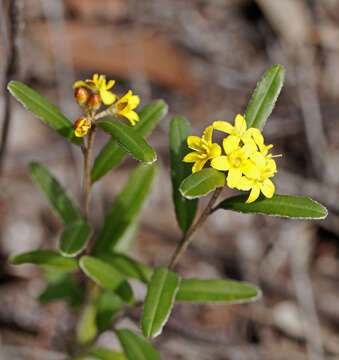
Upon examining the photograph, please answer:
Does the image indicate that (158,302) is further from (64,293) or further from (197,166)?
(64,293)

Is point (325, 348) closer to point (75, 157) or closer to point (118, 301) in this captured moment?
point (118, 301)

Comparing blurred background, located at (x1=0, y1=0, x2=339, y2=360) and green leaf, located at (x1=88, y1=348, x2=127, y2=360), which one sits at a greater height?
blurred background, located at (x1=0, y1=0, x2=339, y2=360)

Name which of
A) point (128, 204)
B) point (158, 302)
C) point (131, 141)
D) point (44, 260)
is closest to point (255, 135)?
point (131, 141)

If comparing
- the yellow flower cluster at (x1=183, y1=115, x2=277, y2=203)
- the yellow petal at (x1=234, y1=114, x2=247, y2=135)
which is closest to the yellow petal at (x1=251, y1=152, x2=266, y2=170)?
the yellow flower cluster at (x1=183, y1=115, x2=277, y2=203)

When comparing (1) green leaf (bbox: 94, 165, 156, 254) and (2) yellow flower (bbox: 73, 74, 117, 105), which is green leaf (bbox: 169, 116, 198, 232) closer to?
(2) yellow flower (bbox: 73, 74, 117, 105)

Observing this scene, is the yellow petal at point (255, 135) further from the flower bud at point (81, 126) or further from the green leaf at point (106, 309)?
the green leaf at point (106, 309)

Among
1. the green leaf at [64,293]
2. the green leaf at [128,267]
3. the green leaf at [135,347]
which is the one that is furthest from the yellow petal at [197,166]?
the green leaf at [64,293]
